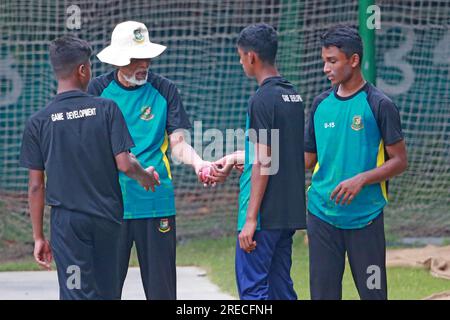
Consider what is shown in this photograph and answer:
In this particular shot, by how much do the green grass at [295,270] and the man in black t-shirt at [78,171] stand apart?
9.00 feet

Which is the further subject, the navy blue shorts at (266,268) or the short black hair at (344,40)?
the short black hair at (344,40)

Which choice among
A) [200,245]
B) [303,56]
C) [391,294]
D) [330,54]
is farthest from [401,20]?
[330,54]

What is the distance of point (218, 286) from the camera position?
29.8 ft

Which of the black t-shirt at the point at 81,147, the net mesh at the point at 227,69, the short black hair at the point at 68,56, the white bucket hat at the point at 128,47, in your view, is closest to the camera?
the black t-shirt at the point at 81,147

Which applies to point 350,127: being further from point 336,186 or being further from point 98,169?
point 98,169

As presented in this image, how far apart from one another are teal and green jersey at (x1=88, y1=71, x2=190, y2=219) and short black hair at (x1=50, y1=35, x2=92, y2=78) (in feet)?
2.09

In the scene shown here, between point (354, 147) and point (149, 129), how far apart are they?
1.21 metres

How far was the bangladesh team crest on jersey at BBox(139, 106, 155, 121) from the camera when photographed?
6629mm

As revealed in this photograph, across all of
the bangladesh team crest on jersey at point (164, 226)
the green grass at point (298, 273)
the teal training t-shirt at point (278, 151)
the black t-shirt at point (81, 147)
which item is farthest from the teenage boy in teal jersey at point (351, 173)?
the green grass at point (298, 273)

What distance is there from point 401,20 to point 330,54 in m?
6.14

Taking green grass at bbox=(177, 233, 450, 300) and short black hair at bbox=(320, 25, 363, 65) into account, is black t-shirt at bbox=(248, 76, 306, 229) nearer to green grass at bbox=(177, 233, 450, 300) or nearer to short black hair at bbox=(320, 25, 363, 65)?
short black hair at bbox=(320, 25, 363, 65)

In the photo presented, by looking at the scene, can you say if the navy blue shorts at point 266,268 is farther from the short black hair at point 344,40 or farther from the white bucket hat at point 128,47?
the white bucket hat at point 128,47

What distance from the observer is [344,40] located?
6.41 m

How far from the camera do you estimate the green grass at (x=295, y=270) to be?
8766 mm
